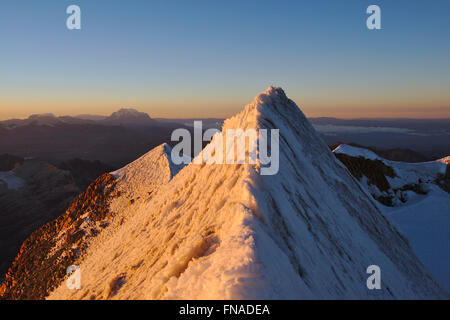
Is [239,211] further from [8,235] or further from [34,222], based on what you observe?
[34,222]

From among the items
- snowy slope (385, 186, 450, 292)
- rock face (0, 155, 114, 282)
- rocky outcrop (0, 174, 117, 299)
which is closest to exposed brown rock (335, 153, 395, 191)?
snowy slope (385, 186, 450, 292)

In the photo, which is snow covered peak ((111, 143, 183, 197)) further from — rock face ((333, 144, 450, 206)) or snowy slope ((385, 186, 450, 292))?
rock face ((333, 144, 450, 206))

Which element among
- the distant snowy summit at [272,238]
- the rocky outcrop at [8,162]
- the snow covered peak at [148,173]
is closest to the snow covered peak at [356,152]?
the snow covered peak at [148,173]

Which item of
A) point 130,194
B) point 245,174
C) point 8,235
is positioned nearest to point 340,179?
point 245,174

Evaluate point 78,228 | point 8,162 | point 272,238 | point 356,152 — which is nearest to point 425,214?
point 356,152
